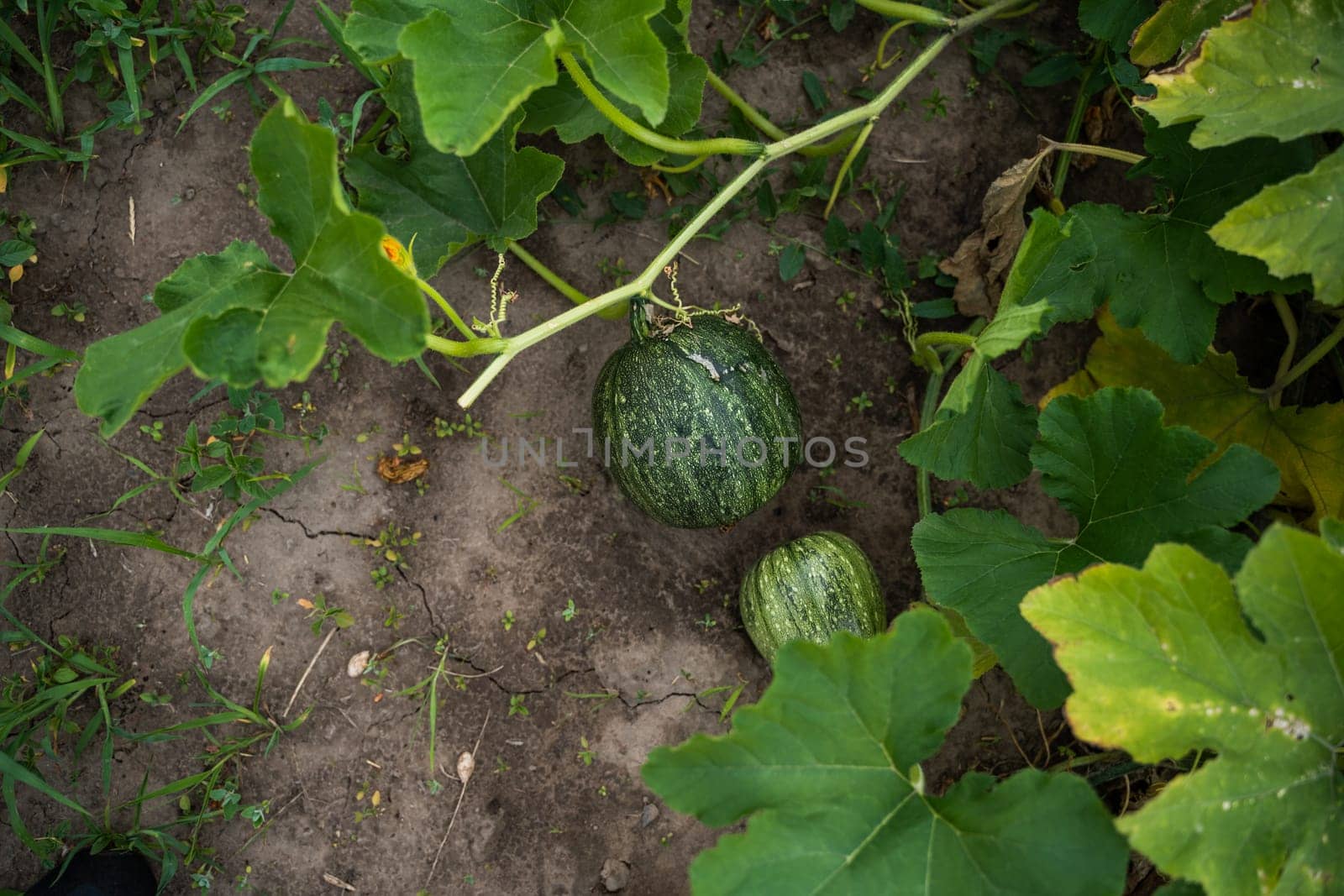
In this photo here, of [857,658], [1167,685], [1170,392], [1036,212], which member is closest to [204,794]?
[857,658]

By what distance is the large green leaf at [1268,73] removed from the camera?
7.26 ft

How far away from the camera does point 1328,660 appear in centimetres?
201

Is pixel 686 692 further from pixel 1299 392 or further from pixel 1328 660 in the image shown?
pixel 1299 392

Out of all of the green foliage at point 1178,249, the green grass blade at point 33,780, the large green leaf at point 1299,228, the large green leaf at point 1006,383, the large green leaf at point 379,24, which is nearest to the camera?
the large green leaf at point 1299,228

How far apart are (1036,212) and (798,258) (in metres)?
1.01

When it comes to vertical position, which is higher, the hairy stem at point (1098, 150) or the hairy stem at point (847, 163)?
the hairy stem at point (1098, 150)

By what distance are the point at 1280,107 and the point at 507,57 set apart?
1.82 metres

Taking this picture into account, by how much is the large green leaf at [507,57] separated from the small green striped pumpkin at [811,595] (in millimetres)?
1533

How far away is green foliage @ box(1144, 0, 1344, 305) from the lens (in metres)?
2.19

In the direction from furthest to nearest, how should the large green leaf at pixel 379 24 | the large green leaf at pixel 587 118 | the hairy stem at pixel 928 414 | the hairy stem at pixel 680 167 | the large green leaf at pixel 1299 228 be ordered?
1. the hairy stem at pixel 928 414
2. the hairy stem at pixel 680 167
3. the large green leaf at pixel 587 118
4. the large green leaf at pixel 379 24
5. the large green leaf at pixel 1299 228

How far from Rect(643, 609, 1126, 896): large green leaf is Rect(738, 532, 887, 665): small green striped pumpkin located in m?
0.79

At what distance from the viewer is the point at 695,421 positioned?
9.33 feet

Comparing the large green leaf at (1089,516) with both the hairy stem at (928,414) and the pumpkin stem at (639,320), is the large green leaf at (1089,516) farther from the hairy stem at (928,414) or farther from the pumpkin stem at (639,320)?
the pumpkin stem at (639,320)

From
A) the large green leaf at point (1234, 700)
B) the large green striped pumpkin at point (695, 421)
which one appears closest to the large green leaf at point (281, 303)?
the large green striped pumpkin at point (695, 421)
